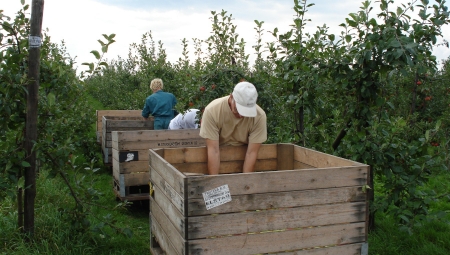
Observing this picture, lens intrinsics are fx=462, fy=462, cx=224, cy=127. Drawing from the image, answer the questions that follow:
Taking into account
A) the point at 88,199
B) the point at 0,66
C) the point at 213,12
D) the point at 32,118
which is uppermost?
the point at 213,12

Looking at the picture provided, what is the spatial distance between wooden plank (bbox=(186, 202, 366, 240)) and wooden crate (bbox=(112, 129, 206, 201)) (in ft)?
10.5

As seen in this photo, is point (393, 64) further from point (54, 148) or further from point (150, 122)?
point (150, 122)

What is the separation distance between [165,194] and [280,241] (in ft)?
2.90

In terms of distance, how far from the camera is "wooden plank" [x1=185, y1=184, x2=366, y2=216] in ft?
9.12

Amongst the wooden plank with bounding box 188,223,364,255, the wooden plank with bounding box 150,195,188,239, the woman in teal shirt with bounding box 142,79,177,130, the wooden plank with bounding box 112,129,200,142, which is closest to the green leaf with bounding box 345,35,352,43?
the wooden plank with bounding box 188,223,364,255

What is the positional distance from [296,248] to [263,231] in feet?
0.92

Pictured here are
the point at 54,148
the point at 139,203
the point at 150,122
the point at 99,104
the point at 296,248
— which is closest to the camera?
the point at 296,248

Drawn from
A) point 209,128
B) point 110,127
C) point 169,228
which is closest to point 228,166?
point 209,128

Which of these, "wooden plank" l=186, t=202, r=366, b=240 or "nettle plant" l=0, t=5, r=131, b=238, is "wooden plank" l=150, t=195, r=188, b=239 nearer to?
"wooden plank" l=186, t=202, r=366, b=240

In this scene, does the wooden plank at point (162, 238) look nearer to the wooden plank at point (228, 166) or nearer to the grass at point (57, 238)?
the wooden plank at point (228, 166)

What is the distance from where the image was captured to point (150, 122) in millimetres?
8594

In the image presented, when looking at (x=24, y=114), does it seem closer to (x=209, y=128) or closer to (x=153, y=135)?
(x=209, y=128)

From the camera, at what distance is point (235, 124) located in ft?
13.6

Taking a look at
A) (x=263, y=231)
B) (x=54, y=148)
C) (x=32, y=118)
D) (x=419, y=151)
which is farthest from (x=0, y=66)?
(x=419, y=151)
